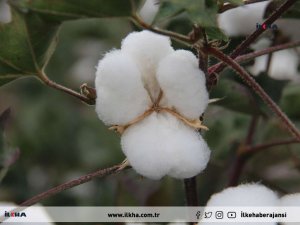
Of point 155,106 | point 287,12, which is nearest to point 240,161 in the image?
point 287,12

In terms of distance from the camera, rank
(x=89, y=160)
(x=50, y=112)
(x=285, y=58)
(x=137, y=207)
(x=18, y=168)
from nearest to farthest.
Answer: (x=137, y=207) < (x=285, y=58) < (x=18, y=168) < (x=89, y=160) < (x=50, y=112)

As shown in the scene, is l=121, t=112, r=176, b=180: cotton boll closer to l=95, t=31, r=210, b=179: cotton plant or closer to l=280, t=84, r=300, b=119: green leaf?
l=95, t=31, r=210, b=179: cotton plant

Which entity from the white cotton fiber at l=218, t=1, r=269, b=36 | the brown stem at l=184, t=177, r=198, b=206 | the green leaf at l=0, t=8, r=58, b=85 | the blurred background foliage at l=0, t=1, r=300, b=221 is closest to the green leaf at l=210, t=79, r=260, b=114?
the blurred background foliage at l=0, t=1, r=300, b=221

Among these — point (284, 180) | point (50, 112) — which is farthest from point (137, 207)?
point (50, 112)

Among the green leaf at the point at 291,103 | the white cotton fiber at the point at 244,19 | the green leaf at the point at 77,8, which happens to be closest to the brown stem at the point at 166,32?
the green leaf at the point at 77,8

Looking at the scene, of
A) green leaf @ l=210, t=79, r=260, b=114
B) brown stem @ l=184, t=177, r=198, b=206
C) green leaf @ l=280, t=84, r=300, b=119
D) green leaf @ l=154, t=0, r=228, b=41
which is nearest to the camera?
green leaf @ l=154, t=0, r=228, b=41

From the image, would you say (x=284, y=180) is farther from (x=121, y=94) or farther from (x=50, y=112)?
(x=121, y=94)
